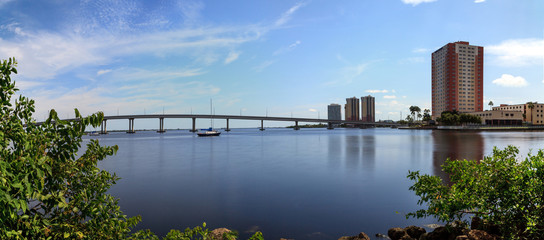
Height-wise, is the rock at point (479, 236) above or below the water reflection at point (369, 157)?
above

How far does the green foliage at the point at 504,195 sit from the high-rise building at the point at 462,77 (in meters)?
187

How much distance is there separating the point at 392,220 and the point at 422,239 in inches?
128

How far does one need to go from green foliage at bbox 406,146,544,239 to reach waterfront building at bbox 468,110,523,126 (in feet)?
564

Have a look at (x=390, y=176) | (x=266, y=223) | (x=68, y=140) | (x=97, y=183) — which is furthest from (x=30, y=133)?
(x=390, y=176)

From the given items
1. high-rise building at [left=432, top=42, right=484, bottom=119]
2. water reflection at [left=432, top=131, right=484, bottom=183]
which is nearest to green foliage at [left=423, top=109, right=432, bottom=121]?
high-rise building at [left=432, top=42, right=484, bottom=119]

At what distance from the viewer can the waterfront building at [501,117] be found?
142 m

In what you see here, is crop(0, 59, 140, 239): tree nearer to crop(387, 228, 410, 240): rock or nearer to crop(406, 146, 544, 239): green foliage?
crop(406, 146, 544, 239): green foliage

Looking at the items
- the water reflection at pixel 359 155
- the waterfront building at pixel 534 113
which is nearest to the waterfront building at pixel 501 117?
the waterfront building at pixel 534 113

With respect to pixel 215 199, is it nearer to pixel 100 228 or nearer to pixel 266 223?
pixel 266 223

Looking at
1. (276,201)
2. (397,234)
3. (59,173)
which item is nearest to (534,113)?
(276,201)

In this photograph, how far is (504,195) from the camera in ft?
21.3

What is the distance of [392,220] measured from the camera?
11.1 m

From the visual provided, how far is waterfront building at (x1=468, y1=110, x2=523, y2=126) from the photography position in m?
142

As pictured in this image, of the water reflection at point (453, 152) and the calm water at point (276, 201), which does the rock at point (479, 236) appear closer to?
the calm water at point (276, 201)
